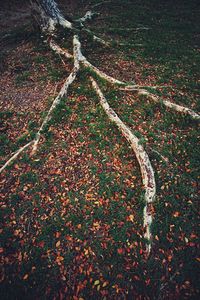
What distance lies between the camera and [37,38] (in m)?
9.57

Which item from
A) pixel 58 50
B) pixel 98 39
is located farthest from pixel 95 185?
pixel 98 39

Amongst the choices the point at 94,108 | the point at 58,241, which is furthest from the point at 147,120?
the point at 58,241

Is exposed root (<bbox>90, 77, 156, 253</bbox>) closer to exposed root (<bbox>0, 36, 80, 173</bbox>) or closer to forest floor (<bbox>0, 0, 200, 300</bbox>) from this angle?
Result: forest floor (<bbox>0, 0, 200, 300</bbox>)

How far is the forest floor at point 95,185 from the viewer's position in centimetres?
411

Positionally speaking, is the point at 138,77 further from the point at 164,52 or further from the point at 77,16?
the point at 77,16

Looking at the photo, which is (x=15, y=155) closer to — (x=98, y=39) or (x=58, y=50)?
(x=58, y=50)

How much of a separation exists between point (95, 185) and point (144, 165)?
1318 mm

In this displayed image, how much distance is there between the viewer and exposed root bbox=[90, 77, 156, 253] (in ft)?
15.1

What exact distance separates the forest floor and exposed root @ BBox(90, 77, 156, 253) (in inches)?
7.0

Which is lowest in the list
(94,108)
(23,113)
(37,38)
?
(94,108)

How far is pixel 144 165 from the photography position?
17.1 ft

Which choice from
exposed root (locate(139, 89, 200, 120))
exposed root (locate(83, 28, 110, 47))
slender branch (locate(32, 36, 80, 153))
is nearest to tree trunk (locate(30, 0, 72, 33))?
exposed root (locate(83, 28, 110, 47))

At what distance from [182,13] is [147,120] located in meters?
9.76

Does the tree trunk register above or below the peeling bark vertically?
above
